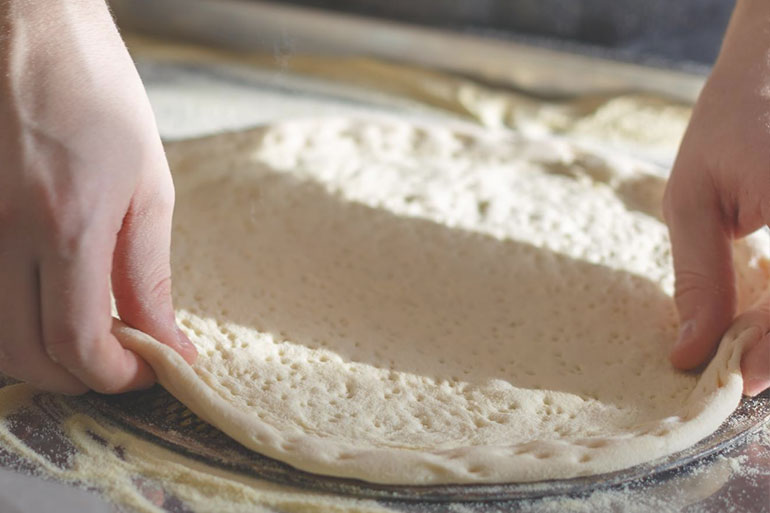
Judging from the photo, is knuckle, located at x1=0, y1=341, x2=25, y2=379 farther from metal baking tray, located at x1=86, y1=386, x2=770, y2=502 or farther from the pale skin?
metal baking tray, located at x1=86, y1=386, x2=770, y2=502

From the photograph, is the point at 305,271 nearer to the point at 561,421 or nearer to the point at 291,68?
the point at 561,421

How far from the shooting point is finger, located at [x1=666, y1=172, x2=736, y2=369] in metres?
1.02

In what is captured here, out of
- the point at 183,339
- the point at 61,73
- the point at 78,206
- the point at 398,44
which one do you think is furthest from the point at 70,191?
the point at 398,44

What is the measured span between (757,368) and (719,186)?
24 centimetres

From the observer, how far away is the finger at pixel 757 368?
0.93 meters

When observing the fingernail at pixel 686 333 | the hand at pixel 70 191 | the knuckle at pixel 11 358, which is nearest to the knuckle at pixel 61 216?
the hand at pixel 70 191

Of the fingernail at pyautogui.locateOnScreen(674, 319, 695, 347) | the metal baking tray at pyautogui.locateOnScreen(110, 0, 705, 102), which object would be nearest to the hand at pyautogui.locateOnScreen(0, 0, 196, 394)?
the fingernail at pyautogui.locateOnScreen(674, 319, 695, 347)

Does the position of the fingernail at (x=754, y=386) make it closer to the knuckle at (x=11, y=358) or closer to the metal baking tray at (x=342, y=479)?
the metal baking tray at (x=342, y=479)

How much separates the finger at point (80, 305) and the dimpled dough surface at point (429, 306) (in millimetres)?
72

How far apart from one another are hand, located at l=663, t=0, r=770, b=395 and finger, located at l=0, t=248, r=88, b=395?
28.8 inches

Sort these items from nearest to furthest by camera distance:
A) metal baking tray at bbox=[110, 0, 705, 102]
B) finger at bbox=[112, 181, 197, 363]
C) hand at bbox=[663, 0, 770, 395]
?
finger at bbox=[112, 181, 197, 363] < hand at bbox=[663, 0, 770, 395] < metal baking tray at bbox=[110, 0, 705, 102]

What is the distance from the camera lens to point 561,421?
0.91 meters

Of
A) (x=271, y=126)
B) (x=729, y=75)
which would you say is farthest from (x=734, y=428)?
(x=271, y=126)

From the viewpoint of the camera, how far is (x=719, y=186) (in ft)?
3.43
